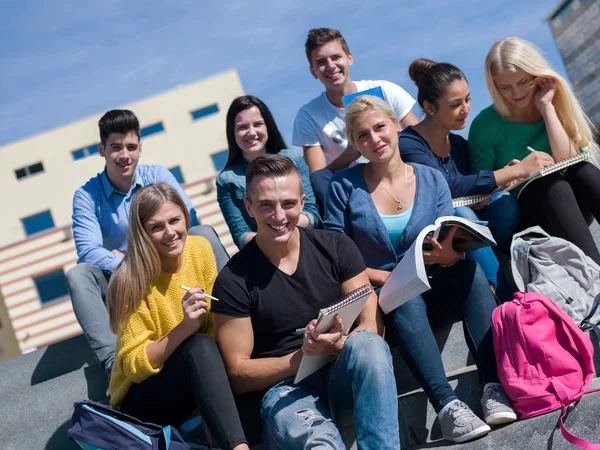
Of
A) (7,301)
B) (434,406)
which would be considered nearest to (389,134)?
(434,406)

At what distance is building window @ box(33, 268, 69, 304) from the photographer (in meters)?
23.6

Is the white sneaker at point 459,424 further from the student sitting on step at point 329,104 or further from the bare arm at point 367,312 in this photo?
the student sitting on step at point 329,104

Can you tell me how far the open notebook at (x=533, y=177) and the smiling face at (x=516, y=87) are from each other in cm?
45

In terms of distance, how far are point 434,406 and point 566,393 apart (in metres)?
0.49

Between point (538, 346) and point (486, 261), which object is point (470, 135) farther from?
point (538, 346)

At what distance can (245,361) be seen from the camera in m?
2.69

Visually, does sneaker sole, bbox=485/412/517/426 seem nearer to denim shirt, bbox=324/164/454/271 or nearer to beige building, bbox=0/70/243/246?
denim shirt, bbox=324/164/454/271

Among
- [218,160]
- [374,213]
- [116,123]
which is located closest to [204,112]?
[218,160]

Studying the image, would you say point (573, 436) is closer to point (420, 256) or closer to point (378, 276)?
point (420, 256)

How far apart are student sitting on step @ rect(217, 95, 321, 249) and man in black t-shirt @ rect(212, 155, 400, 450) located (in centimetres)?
112

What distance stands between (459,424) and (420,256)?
2.06 feet

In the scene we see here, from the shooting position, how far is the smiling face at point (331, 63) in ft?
14.9

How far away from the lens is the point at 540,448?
7.97 feet

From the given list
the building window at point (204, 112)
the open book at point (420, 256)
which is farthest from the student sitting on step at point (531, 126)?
the building window at point (204, 112)
